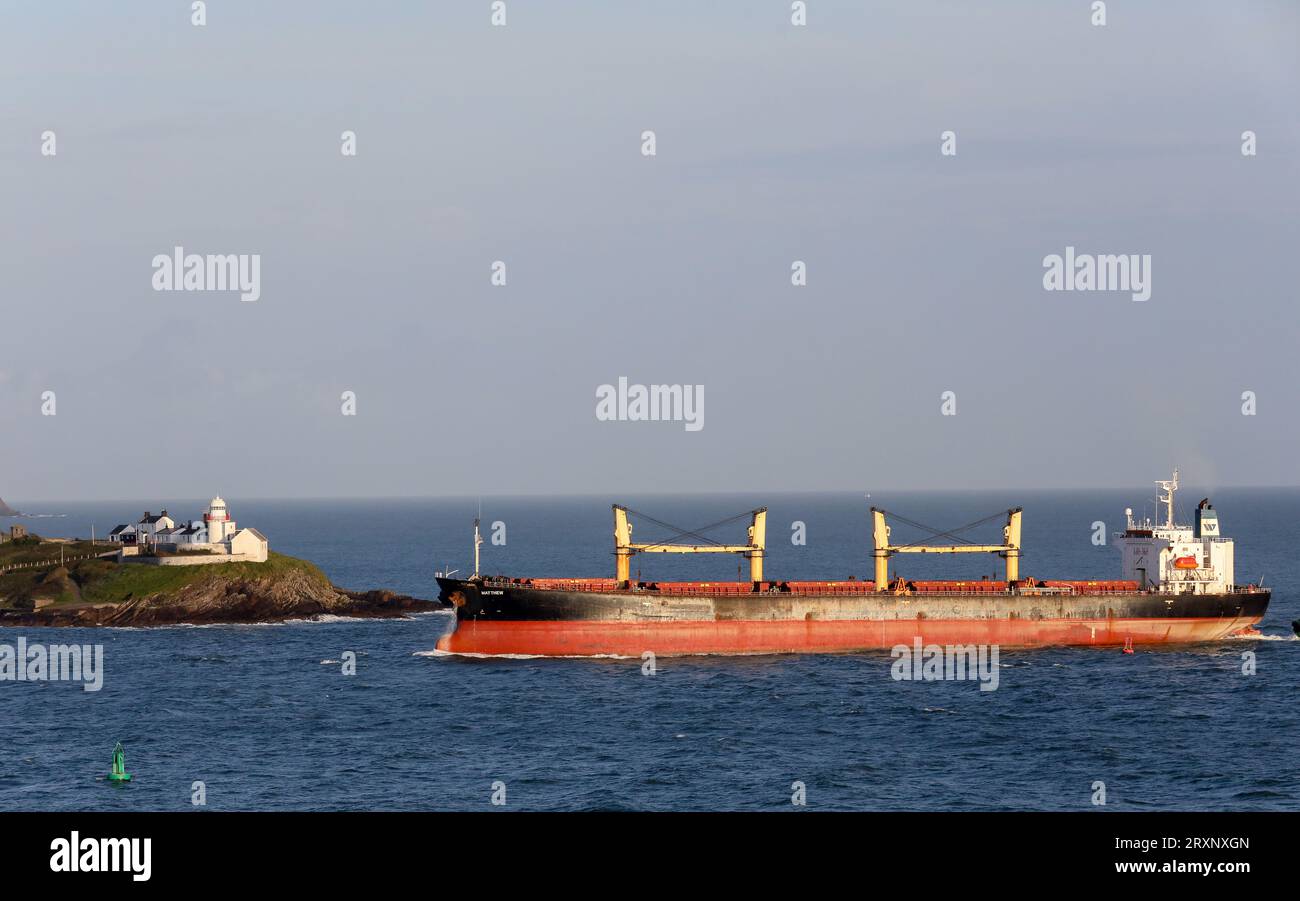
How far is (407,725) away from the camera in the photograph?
57938mm

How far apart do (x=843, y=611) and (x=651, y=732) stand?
22.4m

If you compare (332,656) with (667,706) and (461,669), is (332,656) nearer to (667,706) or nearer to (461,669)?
(461,669)

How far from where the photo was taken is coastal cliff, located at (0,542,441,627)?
10019 centimetres

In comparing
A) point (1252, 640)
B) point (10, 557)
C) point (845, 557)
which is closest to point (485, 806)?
point (1252, 640)

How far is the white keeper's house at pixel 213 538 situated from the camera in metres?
107

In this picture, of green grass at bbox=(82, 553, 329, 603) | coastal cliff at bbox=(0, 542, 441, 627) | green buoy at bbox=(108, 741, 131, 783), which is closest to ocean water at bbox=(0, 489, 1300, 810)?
green buoy at bbox=(108, 741, 131, 783)

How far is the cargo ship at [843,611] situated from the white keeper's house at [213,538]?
34.3 m
